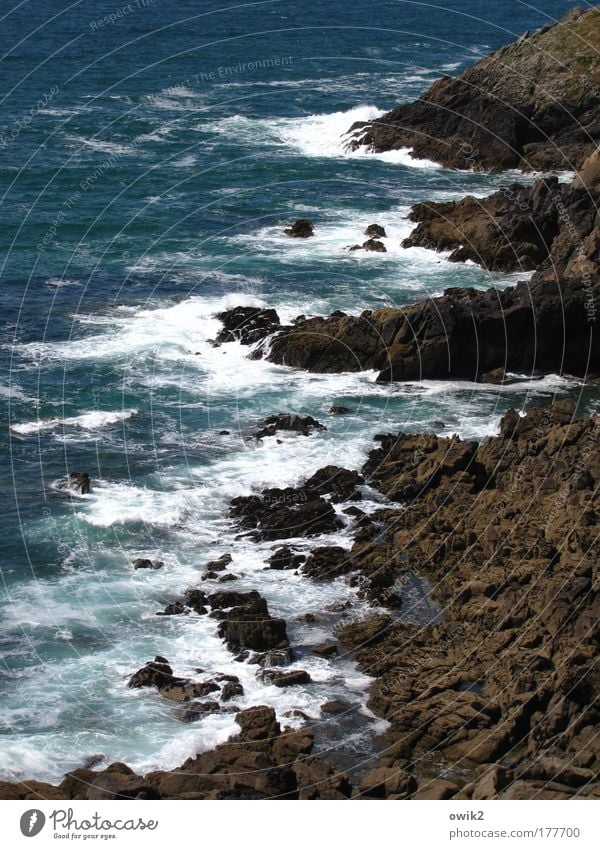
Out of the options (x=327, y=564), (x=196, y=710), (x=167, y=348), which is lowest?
(x=196, y=710)

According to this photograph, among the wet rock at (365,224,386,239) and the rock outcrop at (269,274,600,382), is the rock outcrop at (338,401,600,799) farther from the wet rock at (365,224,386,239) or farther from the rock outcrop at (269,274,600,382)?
the wet rock at (365,224,386,239)

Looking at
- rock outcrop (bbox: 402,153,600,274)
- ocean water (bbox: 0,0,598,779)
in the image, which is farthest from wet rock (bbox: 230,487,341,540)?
rock outcrop (bbox: 402,153,600,274)

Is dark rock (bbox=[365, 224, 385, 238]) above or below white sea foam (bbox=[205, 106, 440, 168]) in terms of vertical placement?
below

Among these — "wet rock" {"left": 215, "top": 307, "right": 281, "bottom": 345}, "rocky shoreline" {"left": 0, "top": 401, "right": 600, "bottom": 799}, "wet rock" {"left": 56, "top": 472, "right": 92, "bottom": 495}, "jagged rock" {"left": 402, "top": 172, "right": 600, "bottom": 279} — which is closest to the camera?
"rocky shoreline" {"left": 0, "top": 401, "right": 600, "bottom": 799}

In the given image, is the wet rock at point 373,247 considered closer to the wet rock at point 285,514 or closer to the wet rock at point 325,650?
the wet rock at point 285,514

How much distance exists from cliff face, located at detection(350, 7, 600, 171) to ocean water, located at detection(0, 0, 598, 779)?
112 inches

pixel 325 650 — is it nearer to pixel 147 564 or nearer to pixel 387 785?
pixel 387 785

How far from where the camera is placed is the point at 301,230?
91.2 meters

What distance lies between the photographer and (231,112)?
124m

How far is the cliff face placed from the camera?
105 m

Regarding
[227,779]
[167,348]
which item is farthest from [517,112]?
[227,779]

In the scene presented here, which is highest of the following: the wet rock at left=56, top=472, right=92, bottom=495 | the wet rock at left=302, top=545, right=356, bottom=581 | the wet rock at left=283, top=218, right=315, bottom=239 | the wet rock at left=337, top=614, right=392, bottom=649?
the wet rock at left=283, top=218, right=315, bottom=239

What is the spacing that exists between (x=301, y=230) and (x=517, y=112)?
82.2ft

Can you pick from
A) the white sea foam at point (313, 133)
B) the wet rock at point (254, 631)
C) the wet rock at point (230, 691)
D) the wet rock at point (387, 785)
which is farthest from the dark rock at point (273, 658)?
the white sea foam at point (313, 133)
